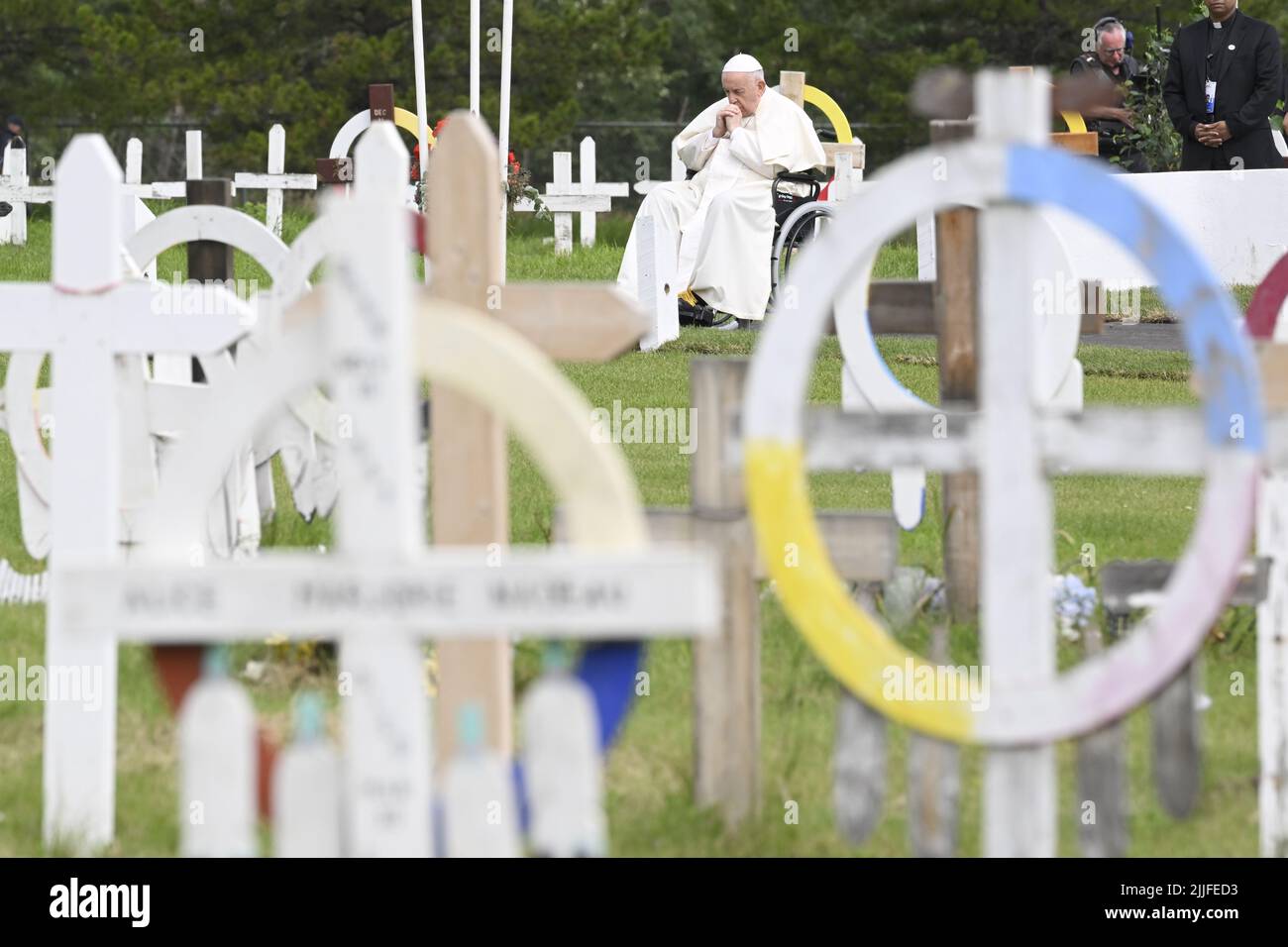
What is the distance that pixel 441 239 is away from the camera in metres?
3.61

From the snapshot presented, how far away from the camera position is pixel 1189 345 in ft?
9.38

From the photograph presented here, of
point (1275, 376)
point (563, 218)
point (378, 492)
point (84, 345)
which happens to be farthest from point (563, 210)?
point (378, 492)

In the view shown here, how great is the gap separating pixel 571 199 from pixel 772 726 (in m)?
13.8

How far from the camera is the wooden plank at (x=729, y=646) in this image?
12.2 ft

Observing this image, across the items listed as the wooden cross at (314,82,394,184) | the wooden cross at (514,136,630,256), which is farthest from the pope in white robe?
the wooden cross at (514,136,630,256)

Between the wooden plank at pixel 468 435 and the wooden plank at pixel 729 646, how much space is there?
14.5 inches

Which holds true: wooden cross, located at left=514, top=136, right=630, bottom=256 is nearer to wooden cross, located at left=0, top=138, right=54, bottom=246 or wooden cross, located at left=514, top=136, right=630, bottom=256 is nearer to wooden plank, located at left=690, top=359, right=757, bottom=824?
wooden cross, located at left=0, top=138, right=54, bottom=246

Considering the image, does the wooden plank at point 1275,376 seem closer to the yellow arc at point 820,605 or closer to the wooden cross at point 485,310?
the yellow arc at point 820,605

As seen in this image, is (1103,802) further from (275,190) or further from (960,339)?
(275,190)

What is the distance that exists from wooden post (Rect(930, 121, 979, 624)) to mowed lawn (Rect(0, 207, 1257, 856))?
219mm

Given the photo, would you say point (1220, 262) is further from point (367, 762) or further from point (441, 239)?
point (367, 762)

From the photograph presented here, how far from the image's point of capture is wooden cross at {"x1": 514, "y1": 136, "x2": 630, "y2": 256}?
1769 cm

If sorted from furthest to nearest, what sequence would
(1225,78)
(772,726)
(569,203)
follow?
(569,203) → (1225,78) → (772,726)

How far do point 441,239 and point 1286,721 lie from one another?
164 cm
